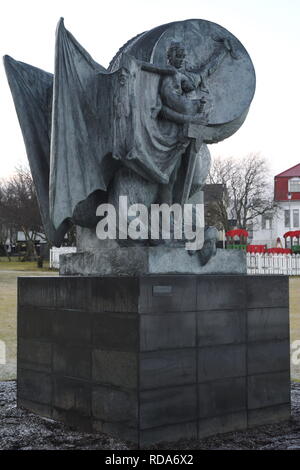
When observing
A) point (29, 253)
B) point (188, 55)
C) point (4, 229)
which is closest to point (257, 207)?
point (29, 253)

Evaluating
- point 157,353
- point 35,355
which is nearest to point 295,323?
point 35,355

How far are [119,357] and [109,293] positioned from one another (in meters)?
0.54

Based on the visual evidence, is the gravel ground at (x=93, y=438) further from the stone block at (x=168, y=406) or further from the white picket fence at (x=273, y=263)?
the white picket fence at (x=273, y=263)

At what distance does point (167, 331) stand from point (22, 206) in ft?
155

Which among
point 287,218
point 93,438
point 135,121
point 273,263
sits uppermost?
point 287,218

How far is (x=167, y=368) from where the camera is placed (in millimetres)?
5207

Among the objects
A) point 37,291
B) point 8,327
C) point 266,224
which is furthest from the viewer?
point 266,224

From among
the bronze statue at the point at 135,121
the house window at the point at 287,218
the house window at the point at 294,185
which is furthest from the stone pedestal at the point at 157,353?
the house window at the point at 287,218

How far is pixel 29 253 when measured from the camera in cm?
5447

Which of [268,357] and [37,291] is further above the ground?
[37,291]

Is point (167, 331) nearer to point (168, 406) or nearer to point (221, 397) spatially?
point (168, 406)

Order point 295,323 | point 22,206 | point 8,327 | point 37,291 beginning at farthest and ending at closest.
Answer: point 22,206
point 295,323
point 8,327
point 37,291
